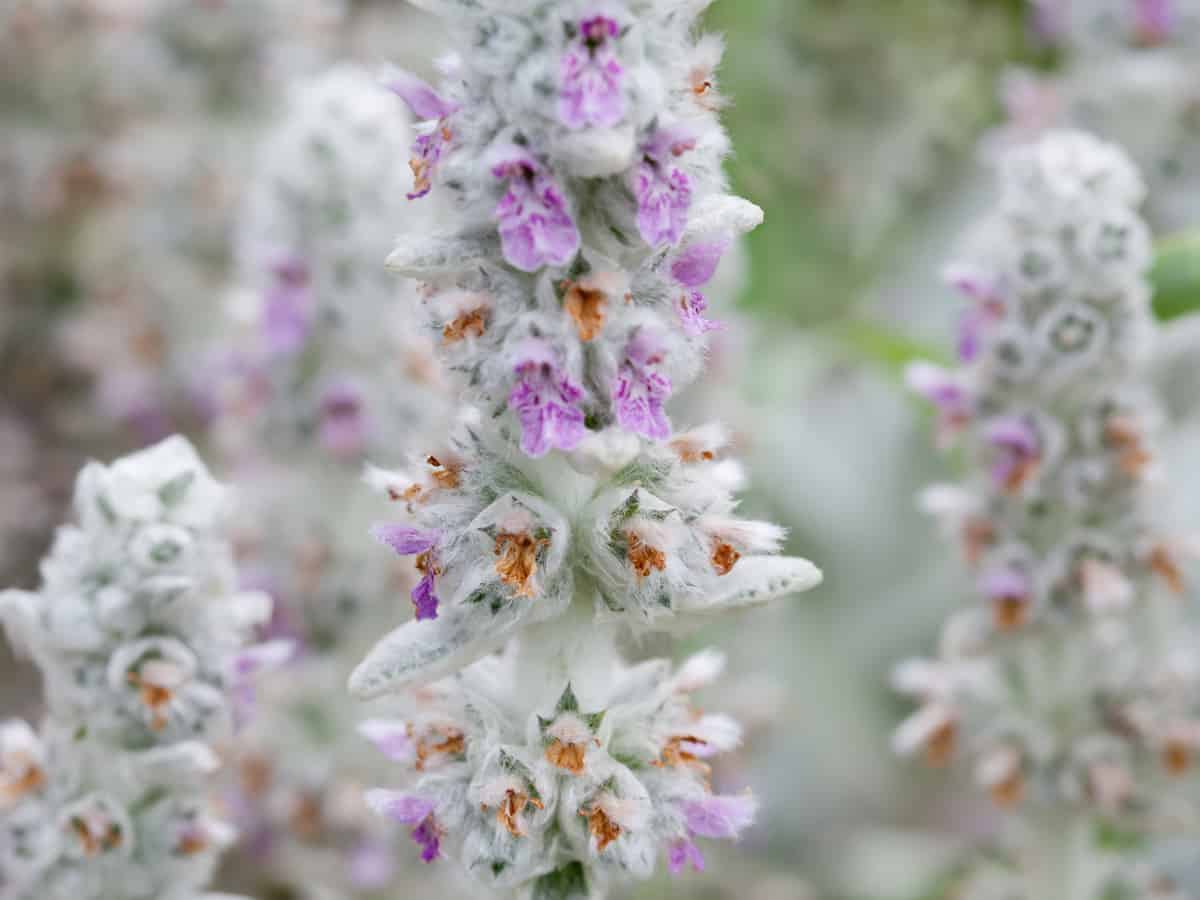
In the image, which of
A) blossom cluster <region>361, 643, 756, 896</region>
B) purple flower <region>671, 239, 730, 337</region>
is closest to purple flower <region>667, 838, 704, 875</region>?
blossom cluster <region>361, 643, 756, 896</region>

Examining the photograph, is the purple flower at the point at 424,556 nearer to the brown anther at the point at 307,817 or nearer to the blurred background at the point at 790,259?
the brown anther at the point at 307,817

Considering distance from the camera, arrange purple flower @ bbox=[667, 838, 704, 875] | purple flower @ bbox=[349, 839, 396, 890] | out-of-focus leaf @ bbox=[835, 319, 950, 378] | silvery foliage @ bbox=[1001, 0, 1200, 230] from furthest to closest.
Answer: silvery foliage @ bbox=[1001, 0, 1200, 230], out-of-focus leaf @ bbox=[835, 319, 950, 378], purple flower @ bbox=[349, 839, 396, 890], purple flower @ bbox=[667, 838, 704, 875]

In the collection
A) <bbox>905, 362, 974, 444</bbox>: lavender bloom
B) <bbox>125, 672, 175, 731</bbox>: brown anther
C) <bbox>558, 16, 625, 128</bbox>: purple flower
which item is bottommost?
<bbox>125, 672, 175, 731</bbox>: brown anther

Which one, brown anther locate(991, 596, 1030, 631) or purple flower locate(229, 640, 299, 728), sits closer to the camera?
purple flower locate(229, 640, 299, 728)

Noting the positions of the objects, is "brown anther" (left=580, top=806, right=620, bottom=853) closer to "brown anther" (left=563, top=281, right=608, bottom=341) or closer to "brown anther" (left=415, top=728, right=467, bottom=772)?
"brown anther" (left=415, top=728, right=467, bottom=772)

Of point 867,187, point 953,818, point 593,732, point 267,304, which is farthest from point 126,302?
point 593,732

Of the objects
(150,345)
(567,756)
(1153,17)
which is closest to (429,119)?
(567,756)

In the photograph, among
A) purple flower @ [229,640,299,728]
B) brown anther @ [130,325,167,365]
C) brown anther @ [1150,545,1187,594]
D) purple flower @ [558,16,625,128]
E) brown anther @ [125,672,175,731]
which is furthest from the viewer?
brown anther @ [130,325,167,365]

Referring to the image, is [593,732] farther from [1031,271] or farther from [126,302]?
[126,302]
